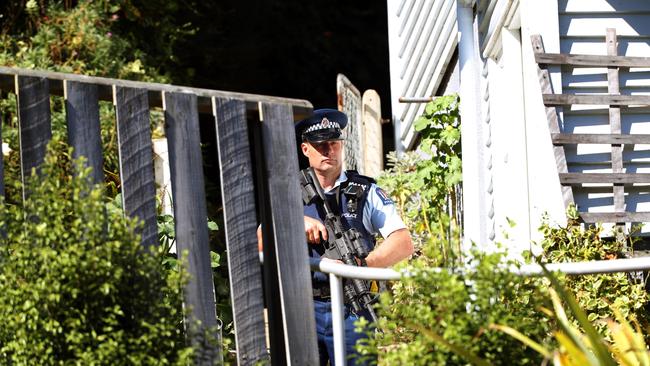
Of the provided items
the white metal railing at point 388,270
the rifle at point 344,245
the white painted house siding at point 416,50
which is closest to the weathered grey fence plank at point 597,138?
the rifle at point 344,245

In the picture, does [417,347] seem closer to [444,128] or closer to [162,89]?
[162,89]

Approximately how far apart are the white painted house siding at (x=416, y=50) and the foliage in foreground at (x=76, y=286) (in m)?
5.80

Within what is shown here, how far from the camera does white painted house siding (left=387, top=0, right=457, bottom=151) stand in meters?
9.09

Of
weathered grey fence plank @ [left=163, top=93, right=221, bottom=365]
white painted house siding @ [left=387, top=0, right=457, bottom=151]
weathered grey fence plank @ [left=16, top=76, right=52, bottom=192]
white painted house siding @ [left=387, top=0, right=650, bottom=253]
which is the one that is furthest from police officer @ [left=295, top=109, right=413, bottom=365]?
white painted house siding @ [left=387, top=0, right=457, bottom=151]

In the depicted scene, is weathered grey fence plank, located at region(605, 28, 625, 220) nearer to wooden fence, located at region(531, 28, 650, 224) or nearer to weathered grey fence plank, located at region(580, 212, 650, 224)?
wooden fence, located at region(531, 28, 650, 224)

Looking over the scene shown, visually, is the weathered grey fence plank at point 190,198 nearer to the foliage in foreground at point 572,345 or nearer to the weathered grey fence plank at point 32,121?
the weathered grey fence plank at point 32,121

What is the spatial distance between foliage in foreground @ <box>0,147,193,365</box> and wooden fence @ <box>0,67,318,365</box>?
163mm

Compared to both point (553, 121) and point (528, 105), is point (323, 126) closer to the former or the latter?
point (553, 121)

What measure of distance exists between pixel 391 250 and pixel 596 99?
6.32ft

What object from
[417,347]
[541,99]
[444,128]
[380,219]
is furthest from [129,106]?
[444,128]

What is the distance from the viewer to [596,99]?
6.48 metres

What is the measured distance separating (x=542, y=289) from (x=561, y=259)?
2.41 m

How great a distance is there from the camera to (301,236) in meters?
3.70

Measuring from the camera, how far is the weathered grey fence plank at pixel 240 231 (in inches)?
140
